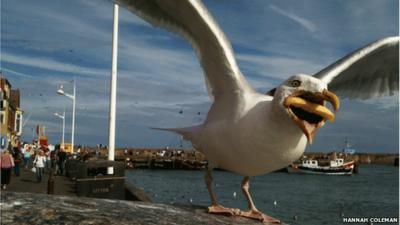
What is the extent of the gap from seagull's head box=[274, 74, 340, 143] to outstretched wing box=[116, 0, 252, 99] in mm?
841

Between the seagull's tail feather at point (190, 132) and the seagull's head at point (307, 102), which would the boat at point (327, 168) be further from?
the seagull's head at point (307, 102)

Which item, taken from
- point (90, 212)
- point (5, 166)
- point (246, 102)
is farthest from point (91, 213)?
point (5, 166)

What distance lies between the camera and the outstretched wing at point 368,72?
5.75m

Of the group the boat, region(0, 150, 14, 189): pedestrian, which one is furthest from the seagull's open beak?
the boat

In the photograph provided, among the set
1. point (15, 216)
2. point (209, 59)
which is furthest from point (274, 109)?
point (15, 216)

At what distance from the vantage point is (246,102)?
4.94m

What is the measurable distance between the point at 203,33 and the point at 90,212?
214cm

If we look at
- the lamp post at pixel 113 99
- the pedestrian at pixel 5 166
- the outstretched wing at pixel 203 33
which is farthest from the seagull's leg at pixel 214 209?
the pedestrian at pixel 5 166

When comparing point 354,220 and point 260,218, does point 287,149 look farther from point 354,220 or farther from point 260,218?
point 354,220

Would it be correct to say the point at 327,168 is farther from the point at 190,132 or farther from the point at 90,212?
the point at 90,212

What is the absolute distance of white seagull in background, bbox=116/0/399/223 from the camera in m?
4.32

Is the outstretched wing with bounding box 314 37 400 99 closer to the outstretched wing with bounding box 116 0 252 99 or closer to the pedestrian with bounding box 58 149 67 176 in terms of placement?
the outstretched wing with bounding box 116 0 252 99

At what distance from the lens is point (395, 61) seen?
6.54 meters

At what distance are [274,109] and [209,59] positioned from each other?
1.17m
